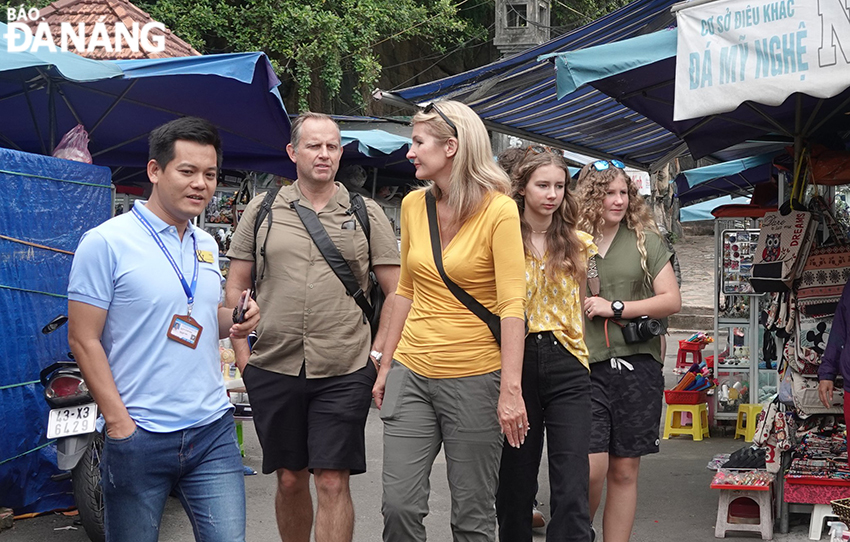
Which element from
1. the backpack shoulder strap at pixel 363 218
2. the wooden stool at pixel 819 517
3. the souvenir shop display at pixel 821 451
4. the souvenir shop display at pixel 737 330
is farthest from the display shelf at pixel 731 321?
the backpack shoulder strap at pixel 363 218

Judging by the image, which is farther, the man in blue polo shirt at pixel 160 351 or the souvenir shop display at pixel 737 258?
the souvenir shop display at pixel 737 258

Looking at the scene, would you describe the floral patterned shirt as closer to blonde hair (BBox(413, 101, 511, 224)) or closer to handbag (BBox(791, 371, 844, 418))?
blonde hair (BBox(413, 101, 511, 224))

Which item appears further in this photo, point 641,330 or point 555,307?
point 641,330

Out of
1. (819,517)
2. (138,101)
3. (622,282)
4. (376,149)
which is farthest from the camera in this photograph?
(376,149)

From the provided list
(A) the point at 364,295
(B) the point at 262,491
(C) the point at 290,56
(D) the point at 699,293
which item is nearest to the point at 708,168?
(B) the point at 262,491

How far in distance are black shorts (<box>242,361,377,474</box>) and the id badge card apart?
1.22 meters

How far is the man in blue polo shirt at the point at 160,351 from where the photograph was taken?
288 cm

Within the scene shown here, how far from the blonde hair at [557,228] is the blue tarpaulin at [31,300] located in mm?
3034

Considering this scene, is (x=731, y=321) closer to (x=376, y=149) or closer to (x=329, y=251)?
(x=376, y=149)

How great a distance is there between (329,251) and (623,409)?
1599 mm

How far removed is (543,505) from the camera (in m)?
6.26

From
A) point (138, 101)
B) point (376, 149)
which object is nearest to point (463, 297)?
point (138, 101)

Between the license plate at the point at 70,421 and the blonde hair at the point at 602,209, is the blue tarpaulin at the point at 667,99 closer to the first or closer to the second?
the blonde hair at the point at 602,209

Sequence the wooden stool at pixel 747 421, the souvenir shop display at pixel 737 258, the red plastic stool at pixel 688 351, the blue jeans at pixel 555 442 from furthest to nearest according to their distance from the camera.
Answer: the red plastic stool at pixel 688 351 → the souvenir shop display at pixel 737 258 → the wooden stool at pixel 747 421 → the blue jeans at pixel 555 442
